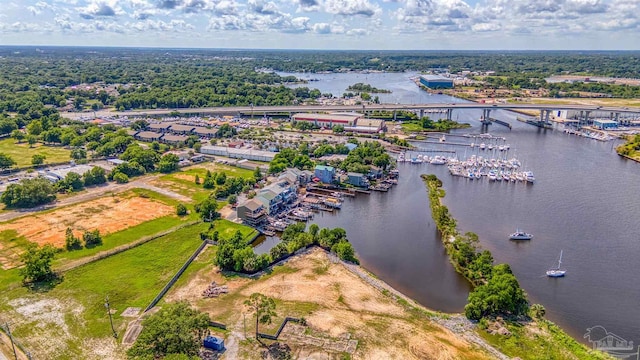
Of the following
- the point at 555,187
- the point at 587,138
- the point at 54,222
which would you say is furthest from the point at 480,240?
the point at 587,138

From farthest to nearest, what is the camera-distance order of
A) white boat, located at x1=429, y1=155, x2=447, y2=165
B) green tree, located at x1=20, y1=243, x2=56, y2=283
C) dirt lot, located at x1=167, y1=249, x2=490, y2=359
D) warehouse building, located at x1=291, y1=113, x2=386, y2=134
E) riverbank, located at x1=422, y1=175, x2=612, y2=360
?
warehouse building, located at x1=291, y1=113, x2=386, y2=134, white boat, located at x1=429, y1=155, x2=447, y2=165, green tree, located at x1=20, y1=243, x2=56, y2=283, riverbank, located at x1=422, y1=175, x2=612, y2=360, dirt lot, located at x1=167, y1=249, x2=490, y2=359

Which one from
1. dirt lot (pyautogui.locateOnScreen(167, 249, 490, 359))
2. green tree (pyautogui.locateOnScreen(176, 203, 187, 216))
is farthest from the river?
green tree (pyautogui.locateOnScreen(176, 203, 187, 216))

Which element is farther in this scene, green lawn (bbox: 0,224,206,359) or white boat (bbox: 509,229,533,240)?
white boat (bbox: 509,229,533,240)

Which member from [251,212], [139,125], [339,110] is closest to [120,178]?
[251,212]

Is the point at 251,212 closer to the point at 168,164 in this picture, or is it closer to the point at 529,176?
the point at 168,164

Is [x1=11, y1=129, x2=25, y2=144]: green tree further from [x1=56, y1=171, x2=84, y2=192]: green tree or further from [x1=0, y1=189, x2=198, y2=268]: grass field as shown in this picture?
[x1=0, y1=189, x2=198, y2=268]: grass field

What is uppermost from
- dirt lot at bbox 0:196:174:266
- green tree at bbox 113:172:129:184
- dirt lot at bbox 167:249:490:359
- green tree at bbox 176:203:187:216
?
green tree at bbox 113:172:129:184
